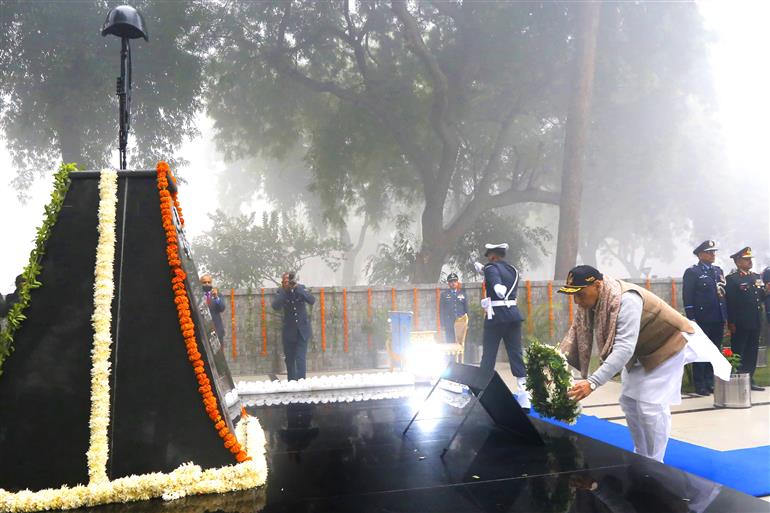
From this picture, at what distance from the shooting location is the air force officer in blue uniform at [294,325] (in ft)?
27.7

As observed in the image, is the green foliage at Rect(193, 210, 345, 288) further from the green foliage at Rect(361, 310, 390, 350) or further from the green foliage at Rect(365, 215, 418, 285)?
the green foliage at Rect(361, 310, 390, 350)

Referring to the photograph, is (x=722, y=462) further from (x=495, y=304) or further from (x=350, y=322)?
(x=350, y=322)

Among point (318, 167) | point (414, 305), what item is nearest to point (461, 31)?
point (318, 167)

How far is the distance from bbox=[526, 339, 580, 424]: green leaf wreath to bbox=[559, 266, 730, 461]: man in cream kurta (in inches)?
6.1

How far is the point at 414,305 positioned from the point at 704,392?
612 cm

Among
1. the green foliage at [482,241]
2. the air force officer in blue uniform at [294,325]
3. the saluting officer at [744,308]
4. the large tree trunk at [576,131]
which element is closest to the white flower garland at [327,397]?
the air force officer in blue uniform at [294,325]

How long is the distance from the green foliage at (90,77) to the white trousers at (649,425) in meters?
16.6

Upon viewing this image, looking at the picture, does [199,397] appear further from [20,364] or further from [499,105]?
[499,105]

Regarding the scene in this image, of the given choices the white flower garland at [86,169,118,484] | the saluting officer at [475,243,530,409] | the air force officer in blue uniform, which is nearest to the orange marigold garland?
the white flower garland at [86,169,118,484]

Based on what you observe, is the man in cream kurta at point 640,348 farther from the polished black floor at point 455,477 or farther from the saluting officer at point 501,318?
the saluting officer at point 501,318

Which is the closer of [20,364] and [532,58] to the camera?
[20,364]

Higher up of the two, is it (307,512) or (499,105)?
(499,105)

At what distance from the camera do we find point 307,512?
9.37 ft

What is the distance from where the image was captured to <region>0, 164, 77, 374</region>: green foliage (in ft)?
10.4
